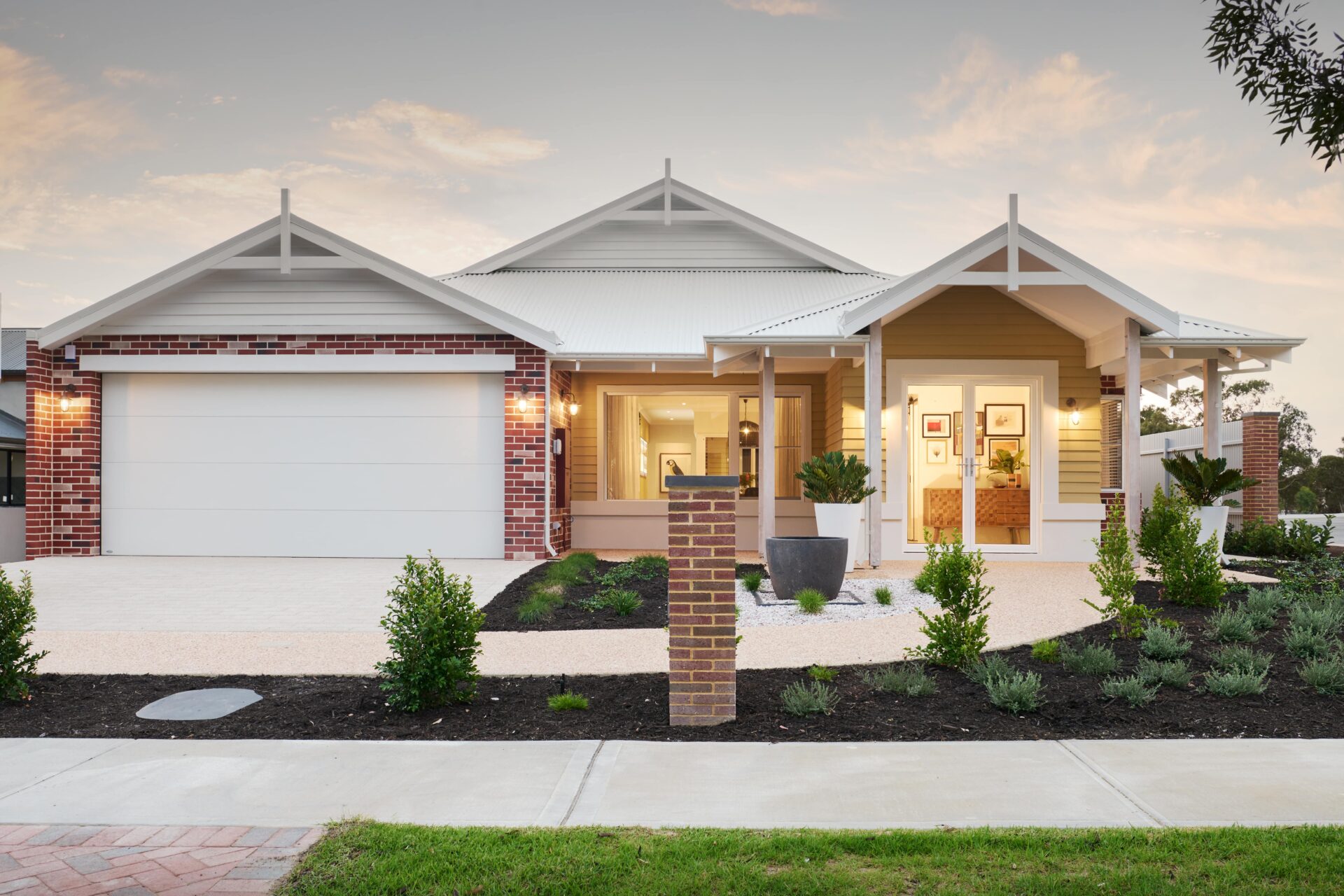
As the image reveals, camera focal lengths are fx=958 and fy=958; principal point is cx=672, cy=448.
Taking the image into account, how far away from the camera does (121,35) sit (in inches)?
553

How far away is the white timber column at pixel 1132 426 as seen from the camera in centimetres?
1207

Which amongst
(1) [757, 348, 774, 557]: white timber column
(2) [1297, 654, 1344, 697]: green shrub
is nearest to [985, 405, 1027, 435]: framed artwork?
(1) [757, 348, 774, 557]: white timber column

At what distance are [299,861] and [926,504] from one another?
11.6 meters

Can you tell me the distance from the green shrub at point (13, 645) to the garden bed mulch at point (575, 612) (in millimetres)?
3065

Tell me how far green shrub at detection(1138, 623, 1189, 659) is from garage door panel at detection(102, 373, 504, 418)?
9612 millimetres

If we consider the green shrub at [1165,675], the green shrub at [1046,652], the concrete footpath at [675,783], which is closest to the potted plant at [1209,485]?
the green shrub at [1046,652]

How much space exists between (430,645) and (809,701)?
227 cm

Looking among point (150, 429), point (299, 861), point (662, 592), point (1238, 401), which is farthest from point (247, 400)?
point (1238, 401)

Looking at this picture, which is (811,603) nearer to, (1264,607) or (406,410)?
(1264,607)

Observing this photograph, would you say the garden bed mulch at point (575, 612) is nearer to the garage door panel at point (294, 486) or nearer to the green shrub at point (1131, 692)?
the garage door panel at point (294, 486)

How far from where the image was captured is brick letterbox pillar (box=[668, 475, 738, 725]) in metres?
5.38

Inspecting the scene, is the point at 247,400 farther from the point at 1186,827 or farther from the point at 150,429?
the point at 1186,827

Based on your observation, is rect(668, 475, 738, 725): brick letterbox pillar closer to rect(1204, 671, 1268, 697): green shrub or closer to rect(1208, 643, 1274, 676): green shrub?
rect(1204, 671, 1268, 697): green shrub

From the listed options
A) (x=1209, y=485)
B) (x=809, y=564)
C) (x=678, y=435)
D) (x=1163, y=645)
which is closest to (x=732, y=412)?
(x=678, y=435)
